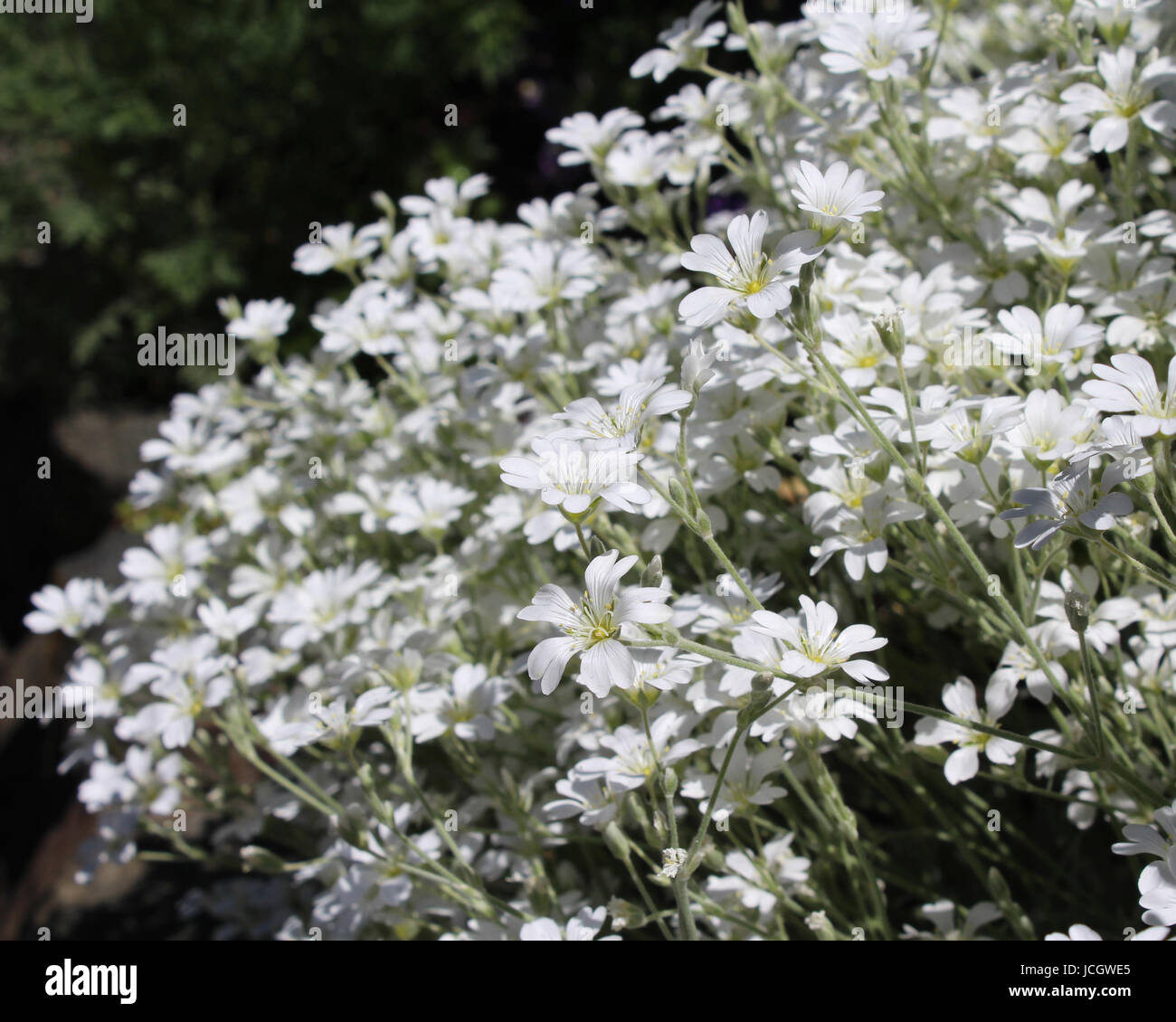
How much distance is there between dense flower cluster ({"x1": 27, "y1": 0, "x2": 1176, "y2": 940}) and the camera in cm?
100

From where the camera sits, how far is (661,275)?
5.56ft

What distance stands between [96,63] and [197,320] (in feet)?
3.24

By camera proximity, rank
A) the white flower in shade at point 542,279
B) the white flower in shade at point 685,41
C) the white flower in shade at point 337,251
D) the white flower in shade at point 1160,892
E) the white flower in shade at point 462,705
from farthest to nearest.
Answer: the white flower in shade at point 337,251 < the white flower in shade at point 685,41 < the white flower in shade at point 542,279 < the white flower in shade at point 462,705 < the white flower in shade at point 1160,892

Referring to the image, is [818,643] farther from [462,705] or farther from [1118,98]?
[1118,98]

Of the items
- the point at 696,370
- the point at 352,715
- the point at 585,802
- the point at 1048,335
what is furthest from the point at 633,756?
the point at 1048,335

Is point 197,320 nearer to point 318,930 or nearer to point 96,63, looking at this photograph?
point 96,63

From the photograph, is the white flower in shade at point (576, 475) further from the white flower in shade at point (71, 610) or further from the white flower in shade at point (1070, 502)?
the white flower in shade at point (71, 610)

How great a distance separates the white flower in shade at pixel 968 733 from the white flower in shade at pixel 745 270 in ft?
1.59

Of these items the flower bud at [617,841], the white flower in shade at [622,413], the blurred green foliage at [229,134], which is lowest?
the flower bud at [617,841]

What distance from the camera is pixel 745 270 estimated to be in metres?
1.03

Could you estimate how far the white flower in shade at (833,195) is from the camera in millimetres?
974

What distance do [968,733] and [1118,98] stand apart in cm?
81

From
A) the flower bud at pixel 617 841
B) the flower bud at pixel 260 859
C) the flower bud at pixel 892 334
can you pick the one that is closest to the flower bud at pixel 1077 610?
the flower bud at pixel 892 334
